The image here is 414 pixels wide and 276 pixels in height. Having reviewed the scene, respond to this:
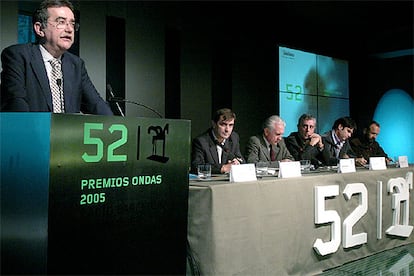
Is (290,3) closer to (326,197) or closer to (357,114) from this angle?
(357,114)

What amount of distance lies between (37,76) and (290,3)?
424 cm

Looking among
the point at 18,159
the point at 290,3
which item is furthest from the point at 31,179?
the point at 290,3

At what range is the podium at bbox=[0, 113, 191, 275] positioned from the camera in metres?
1.11

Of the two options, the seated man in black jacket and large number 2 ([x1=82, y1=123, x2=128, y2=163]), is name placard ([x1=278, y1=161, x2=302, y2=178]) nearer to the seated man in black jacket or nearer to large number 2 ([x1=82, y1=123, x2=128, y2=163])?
the seated man in black jacket

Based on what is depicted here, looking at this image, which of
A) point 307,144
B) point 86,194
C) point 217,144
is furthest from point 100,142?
point 307,144

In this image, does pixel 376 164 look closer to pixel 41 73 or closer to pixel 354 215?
pixel 354 215

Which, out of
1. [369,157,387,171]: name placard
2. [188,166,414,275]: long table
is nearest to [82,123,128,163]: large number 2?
[188,166,414,275]: long table

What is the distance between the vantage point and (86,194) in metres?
1.18

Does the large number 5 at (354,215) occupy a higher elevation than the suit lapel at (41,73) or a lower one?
lower

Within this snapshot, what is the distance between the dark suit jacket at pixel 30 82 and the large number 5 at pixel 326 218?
50.8 inches

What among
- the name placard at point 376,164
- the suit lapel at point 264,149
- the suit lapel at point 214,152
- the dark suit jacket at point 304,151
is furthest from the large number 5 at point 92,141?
the dark suit jacket at point 304,151

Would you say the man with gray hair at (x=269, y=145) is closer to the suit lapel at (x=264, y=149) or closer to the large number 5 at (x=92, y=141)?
the suit lapel at (x=264, y=149)

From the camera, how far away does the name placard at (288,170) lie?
2.15 m

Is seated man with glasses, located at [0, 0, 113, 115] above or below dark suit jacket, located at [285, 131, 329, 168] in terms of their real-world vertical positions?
above
